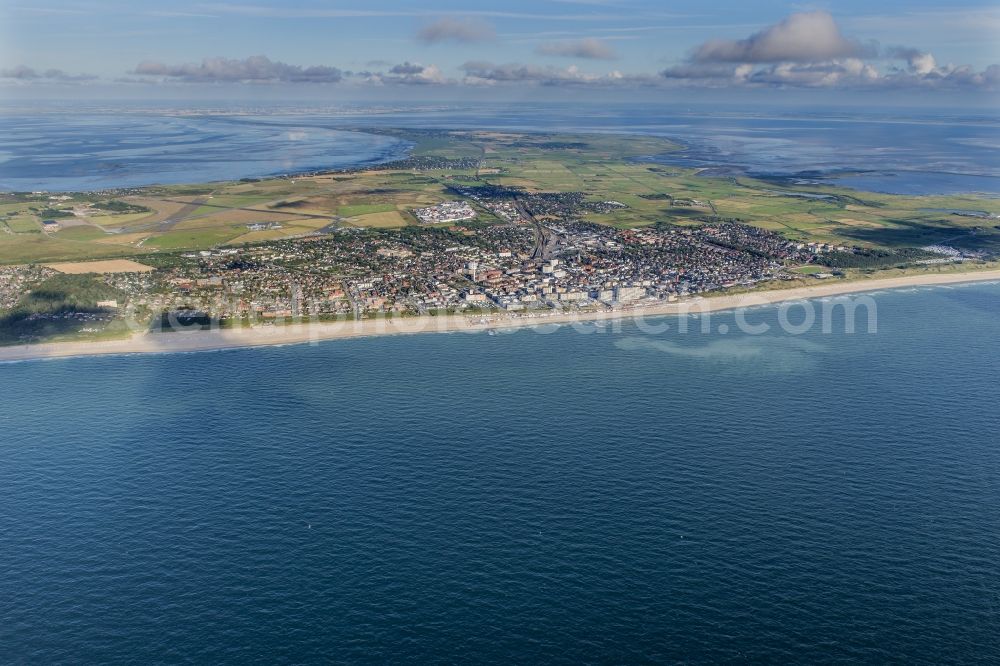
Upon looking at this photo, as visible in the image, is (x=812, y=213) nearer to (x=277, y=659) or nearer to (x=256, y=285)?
(x=256, y=285)

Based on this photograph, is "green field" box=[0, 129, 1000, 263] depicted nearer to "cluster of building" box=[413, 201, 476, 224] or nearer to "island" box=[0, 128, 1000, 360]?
"island" box=[0, 128, 1000, 360]

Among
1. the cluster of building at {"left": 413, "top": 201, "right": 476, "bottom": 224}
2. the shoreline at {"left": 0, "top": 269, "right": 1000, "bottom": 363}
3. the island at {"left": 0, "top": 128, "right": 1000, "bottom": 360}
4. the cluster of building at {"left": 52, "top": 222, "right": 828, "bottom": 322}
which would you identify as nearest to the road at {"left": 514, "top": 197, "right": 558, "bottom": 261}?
the island at {"left": 0, "top": 128, "right": 1000, "bottom": 360}

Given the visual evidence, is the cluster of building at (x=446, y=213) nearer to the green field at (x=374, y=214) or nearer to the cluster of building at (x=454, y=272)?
the green field at (x=374, y=214)

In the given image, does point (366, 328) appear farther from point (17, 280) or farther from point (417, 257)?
point (17, 280)

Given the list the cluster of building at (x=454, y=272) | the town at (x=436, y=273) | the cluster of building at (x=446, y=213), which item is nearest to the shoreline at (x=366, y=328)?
the town at (x=436, y=273)

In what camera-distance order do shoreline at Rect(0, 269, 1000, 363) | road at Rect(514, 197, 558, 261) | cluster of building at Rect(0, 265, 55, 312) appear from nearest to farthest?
1. shoreline at Rect(0, 269, 1000, 363)
2. cluster of building at Rect(0, 265, 55, 312)
3. road at Rect(514, 197, 558, 261)

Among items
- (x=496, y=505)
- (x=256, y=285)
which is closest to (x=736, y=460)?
(x=496, y=505)
